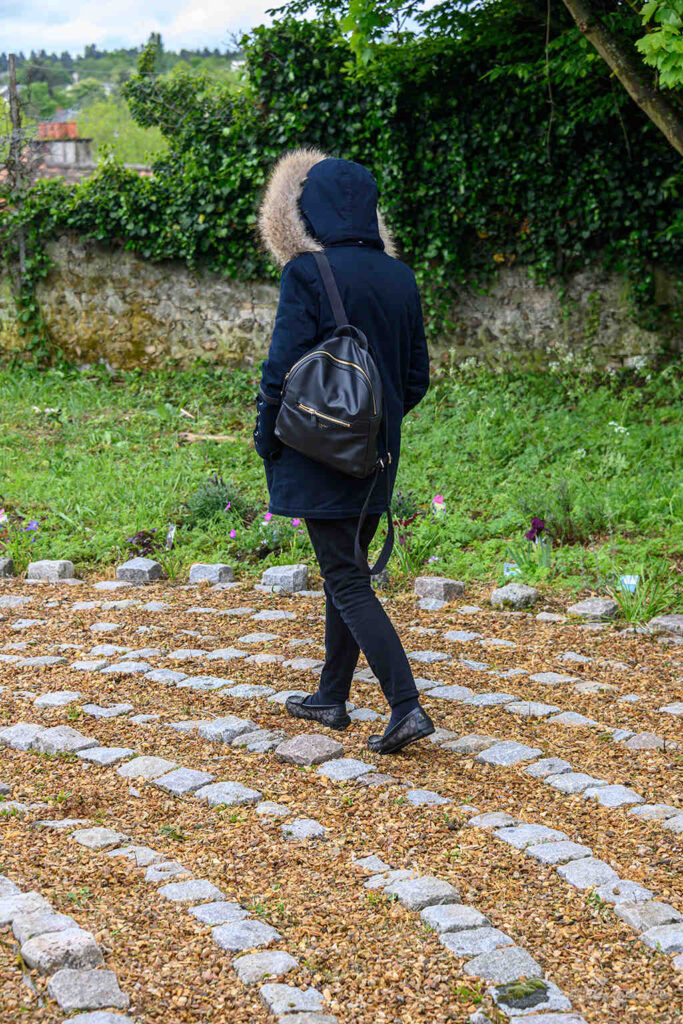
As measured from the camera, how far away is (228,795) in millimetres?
3084

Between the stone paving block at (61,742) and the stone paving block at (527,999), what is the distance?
1.82 meters

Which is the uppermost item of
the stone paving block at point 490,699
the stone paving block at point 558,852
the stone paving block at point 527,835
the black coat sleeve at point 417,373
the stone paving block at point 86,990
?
the black coat sleeve at point 417,373

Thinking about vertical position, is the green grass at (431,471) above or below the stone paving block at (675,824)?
above

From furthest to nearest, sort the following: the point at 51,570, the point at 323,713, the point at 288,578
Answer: the point at 51,570 < the point at 288,578 < the point at 323,713

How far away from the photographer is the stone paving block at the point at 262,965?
2125 mm

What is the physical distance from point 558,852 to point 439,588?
108 inches

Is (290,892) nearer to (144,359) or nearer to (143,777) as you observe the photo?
(143,777)

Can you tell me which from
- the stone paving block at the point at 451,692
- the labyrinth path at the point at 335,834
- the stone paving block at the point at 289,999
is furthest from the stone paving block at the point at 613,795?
the stone paving block at the point at 289,999

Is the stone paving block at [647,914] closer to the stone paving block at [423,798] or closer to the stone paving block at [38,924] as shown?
the stone paving block at [423,798]

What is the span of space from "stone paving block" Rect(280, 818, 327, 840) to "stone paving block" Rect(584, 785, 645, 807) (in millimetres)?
860

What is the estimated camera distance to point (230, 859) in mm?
2695

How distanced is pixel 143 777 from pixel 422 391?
65.3 inches

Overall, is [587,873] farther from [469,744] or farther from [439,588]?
[439,588]

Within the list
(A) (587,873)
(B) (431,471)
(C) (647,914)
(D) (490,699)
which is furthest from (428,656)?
(B) (431,471)
